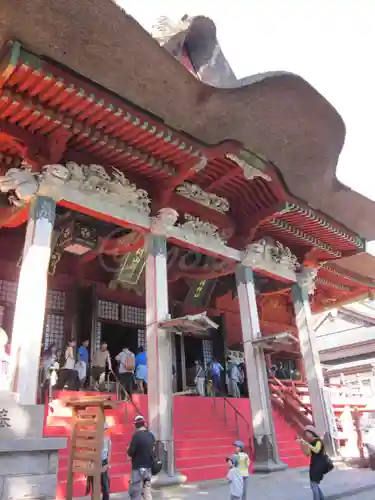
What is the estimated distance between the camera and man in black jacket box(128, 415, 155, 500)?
16.3 feet

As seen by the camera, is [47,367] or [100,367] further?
[100,367]

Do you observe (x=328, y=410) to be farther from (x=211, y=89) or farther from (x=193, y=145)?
(x=211, y=89)

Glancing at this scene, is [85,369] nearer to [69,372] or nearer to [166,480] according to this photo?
[69,372]

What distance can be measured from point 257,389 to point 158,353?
3059 millimetres

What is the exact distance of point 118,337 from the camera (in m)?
14.7

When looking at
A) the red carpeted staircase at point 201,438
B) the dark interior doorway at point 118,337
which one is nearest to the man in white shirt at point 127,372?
the red carpeted staircase at point 201,438

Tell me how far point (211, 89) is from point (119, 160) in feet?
7.75

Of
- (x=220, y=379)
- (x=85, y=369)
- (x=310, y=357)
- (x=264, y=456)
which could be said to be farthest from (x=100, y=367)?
(x=310, y=357)

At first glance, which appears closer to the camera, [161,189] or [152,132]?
[152,132]

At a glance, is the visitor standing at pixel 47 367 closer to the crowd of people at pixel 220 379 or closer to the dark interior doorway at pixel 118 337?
the dark interior doorway at pixel 118 337

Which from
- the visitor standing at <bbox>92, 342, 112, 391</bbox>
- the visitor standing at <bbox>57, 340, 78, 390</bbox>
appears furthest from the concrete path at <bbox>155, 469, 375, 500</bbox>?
the visitor standing at <bbox>92, 342, 112, 391</bbox>

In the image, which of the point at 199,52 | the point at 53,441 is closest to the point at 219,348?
the point at 199,52

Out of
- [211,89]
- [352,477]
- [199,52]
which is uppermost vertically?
[199,52]

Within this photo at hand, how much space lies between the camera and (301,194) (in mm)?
10000
